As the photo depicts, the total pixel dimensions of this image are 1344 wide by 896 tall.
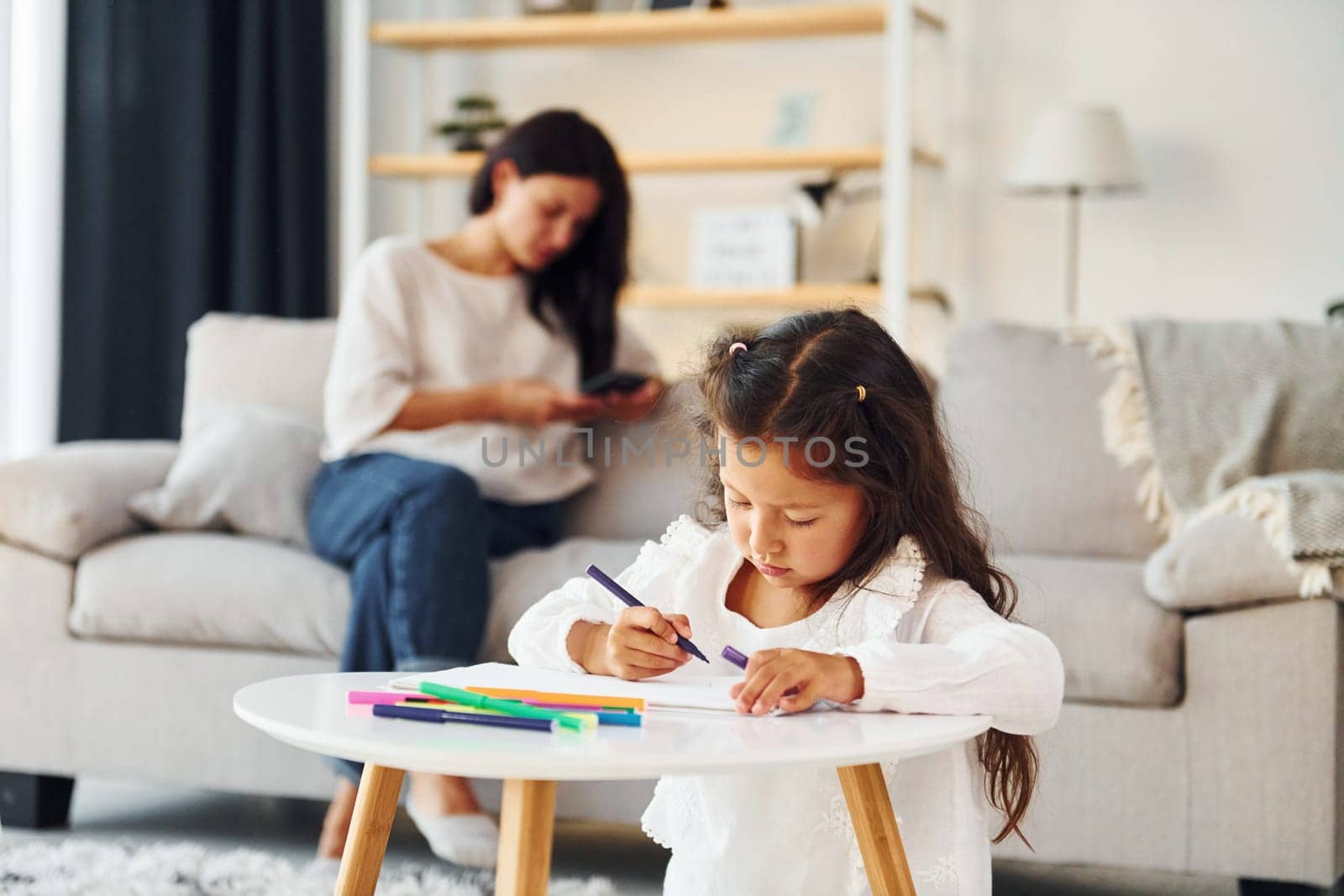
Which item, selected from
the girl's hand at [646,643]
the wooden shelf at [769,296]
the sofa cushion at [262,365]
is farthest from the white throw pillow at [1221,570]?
the wooden shelf at [769,296]

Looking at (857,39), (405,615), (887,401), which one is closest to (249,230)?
(857,39)

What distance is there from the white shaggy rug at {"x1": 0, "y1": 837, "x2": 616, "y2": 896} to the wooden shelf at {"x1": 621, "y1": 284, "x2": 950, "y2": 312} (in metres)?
1.77

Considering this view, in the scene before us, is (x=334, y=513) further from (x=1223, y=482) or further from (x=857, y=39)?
(x=857, y=39)

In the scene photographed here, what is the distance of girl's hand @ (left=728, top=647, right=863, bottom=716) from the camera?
0.89 meters

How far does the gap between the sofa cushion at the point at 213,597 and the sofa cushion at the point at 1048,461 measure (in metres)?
0.89

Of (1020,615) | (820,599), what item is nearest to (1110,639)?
(1020,615)

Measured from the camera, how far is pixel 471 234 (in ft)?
7.50

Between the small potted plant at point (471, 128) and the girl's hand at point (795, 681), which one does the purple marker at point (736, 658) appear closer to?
the girl's hand at point (795, 681)

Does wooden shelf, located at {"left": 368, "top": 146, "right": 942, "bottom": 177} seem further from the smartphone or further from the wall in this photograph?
the smartphone

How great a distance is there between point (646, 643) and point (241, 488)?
1305 millimetres

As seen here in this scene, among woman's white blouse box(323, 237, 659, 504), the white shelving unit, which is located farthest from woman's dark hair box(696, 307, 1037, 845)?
the white shelving unit

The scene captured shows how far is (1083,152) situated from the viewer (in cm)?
326

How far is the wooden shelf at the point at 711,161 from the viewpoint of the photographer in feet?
11.1

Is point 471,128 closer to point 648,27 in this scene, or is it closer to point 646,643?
point 648,27
